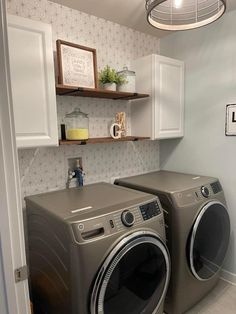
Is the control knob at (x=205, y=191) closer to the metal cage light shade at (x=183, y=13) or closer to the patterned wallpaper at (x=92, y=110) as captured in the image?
the patterned wallpaper at (x=92, y=110)

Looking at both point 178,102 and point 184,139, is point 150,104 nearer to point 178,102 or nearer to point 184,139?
point 178,102

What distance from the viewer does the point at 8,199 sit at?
82cm

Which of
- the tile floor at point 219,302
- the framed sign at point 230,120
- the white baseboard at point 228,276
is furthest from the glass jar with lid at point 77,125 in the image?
the white baseboard at point 228,276

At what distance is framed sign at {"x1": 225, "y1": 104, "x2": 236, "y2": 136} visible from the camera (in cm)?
201

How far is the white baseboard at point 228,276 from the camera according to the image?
214 centimetres

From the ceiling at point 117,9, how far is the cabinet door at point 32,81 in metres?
0.51

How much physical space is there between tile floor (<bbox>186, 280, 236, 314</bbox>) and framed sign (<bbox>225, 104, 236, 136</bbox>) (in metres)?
1.39

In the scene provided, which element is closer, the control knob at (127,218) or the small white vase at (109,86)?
the control knob at (127,218)

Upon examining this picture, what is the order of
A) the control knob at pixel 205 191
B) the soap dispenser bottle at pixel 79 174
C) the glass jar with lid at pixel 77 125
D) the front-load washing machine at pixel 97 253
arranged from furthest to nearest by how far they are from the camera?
the soap dispenser bottle at pixel 79 174, the control knob at pixel 205 191, the glass jar with lid at pixel 77 125, the front-load washing machine at pixel 97 253

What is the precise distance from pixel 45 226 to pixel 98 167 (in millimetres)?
869

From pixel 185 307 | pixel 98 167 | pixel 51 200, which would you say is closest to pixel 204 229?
pixel 185 307

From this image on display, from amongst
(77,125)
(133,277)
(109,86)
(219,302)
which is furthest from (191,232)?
(109,86)

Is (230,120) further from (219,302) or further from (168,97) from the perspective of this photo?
(219,302)

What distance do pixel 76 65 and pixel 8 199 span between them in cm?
121
